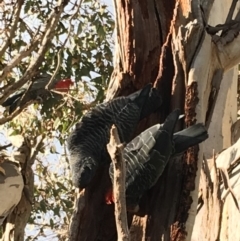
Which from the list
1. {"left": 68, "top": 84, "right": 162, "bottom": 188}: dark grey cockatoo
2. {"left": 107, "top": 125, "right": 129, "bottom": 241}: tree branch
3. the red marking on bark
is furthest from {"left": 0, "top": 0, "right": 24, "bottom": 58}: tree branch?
{"left": 107, "top": 125, "right": 129, "bottom": 241}: tree branch

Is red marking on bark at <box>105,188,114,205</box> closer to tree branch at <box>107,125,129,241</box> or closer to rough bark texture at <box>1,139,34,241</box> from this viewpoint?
tree branch at <box>107,125,129,241</box>

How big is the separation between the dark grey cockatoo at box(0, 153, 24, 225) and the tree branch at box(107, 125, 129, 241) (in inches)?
38.1

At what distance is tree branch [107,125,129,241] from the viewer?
2.13 feet

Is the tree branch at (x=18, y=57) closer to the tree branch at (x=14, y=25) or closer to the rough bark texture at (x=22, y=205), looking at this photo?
the tree branch at (x=14, y=25)

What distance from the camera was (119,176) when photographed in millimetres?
667

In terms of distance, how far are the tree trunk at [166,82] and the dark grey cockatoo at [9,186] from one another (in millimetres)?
540

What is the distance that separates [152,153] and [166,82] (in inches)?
9.5

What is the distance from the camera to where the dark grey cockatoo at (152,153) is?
3.25ft

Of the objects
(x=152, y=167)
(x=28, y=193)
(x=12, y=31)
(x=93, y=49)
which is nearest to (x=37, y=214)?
(x=28, y=193)

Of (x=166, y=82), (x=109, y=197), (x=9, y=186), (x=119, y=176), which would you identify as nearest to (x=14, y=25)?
(x=9, y=186)

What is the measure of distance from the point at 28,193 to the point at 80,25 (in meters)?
0.66

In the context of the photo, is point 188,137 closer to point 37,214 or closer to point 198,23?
point 198,23

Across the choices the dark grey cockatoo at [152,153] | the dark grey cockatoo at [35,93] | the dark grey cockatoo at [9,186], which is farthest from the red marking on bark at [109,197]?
the dark grey cockatoo at [35,93]

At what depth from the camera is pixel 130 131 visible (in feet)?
3.68
